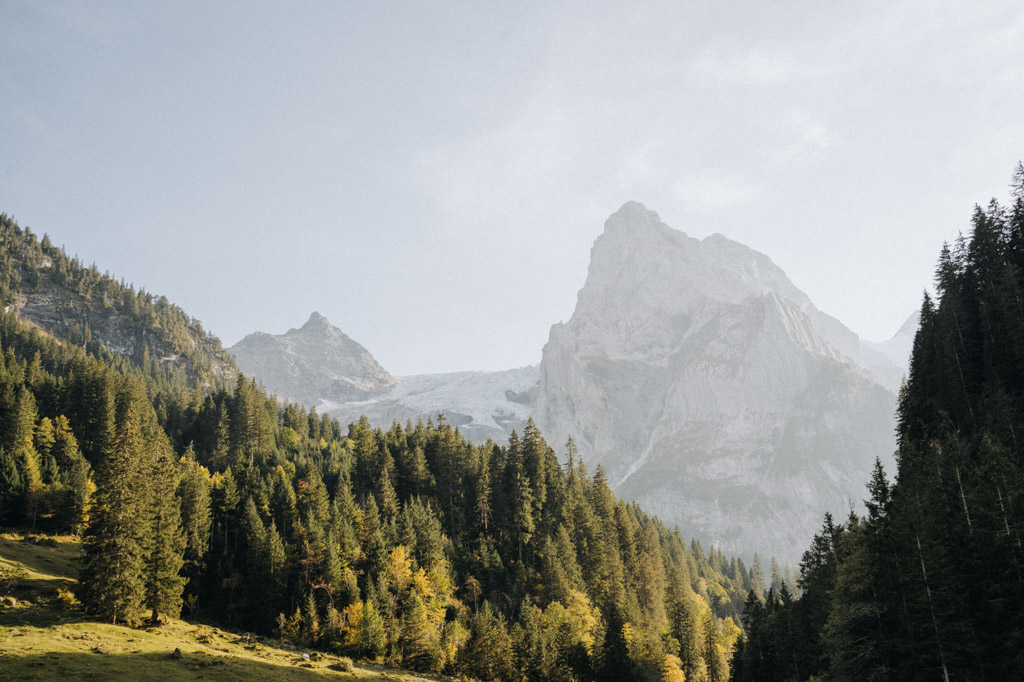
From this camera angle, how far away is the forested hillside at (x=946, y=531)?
44562 mm

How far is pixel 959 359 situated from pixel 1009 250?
1809 centimetres

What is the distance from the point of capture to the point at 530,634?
83.1 m

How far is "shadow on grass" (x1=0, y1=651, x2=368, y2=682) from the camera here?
43.3m

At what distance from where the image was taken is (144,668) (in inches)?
1927

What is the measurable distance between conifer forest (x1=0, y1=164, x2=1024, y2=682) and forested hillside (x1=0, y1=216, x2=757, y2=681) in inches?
13.7

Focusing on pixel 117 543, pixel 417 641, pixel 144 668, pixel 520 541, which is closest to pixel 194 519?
pixel 117 543

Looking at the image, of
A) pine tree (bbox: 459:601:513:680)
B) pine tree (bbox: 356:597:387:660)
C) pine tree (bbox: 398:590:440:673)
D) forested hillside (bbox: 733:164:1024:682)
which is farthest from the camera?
pine tree (bbox: 459:601:513:680)

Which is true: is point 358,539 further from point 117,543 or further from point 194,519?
point 117,543

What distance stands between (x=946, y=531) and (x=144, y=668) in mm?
66132

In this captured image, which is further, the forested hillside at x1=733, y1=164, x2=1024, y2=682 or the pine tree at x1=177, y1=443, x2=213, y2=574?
the pine tree at x1=177, y1=443, x2=213, y2=574

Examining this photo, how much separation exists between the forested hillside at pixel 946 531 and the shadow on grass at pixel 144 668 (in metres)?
50.5

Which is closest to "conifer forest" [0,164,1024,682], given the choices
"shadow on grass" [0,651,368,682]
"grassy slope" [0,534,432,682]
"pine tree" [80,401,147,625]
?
"pine tree" [80,401,147,625]

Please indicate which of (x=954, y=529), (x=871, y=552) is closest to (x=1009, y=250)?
(x=954, y=529)

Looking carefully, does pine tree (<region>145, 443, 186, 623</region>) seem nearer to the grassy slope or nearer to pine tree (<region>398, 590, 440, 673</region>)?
the grassy slope
